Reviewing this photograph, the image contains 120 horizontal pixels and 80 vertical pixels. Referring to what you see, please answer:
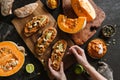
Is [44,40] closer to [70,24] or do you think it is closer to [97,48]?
[70,24]

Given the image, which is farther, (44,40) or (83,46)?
(83,46)

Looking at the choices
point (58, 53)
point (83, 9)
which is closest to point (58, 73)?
point (58, 53)

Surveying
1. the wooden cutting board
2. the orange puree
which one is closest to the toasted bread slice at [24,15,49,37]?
the wooden cutting board

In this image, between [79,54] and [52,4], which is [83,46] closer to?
[79,54]

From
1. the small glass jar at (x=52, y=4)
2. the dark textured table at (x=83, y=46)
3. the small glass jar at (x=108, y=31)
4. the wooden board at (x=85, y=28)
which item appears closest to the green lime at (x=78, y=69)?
the dark textured table at (x=83, y=46)

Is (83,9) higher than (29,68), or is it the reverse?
(83,9)

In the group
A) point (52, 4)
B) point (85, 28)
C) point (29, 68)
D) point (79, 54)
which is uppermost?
point (52, 4)
